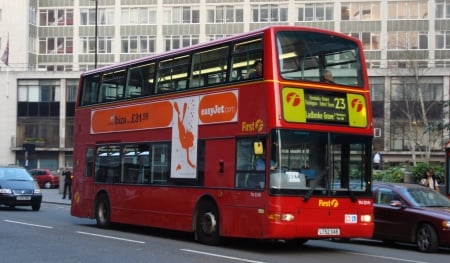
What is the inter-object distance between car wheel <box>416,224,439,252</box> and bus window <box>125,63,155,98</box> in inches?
284

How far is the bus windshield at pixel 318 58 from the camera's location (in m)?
13.2

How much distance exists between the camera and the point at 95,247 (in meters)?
13.7

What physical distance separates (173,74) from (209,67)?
148 cm

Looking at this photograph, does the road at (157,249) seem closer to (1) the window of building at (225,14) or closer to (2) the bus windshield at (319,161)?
(2) the bus windshield at (319,161)

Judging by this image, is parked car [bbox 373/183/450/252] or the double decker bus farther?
parked car [bbox 373/183/450/252]

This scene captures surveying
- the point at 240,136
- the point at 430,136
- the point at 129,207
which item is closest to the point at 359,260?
the point at 240,136

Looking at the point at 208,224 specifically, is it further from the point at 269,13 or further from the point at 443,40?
the point at 269,13

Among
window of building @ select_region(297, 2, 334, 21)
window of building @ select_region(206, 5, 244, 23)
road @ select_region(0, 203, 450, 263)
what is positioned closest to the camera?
road @ select_region(0, 203, 450, 263)

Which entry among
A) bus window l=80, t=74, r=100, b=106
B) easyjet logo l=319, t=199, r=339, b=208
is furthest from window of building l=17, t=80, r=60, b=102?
easyjet logo l=319, t=199, r=339, b=208

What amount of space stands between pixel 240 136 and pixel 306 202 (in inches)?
75.0

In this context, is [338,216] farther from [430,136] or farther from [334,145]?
[430,136]

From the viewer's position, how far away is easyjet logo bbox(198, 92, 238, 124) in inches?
550

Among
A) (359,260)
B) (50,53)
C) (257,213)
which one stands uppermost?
(50,53)

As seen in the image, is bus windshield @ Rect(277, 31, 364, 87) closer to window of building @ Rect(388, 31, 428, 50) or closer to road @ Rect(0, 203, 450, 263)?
road @ Rect(0, 203, 450, 263)
